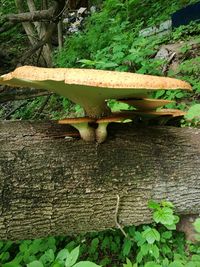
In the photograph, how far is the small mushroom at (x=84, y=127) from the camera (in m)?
1.76

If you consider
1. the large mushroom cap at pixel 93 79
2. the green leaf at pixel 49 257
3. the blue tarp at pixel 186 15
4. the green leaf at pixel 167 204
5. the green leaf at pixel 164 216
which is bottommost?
the green leaf at pixel 49 257

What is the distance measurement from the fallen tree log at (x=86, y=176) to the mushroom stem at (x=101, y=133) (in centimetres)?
4

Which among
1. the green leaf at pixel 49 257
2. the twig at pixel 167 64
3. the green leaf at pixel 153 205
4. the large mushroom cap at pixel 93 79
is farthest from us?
the twig at pixel 167 64

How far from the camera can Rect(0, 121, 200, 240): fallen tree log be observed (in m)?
1.88

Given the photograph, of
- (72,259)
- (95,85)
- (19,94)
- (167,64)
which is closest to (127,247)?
(72,259)

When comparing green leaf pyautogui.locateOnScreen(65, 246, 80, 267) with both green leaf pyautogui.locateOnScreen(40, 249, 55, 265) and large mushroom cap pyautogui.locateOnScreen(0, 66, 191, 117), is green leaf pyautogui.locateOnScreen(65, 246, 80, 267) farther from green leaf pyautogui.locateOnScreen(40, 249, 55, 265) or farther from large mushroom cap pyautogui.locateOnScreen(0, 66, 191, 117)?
large mushroom cap pyautogui.locateOnScreen(0, 66, 191, 117)

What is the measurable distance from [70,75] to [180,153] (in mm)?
1064

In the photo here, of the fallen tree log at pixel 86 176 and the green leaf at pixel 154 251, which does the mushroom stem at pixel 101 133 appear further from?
the green leaf at pixel 154 251

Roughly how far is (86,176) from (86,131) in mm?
273

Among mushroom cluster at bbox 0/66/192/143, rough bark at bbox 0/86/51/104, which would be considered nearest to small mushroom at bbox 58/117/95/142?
mushroom cluster at bbox 0/66/192/143

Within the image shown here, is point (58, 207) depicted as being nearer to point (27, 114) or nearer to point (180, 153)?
point (180, 153)

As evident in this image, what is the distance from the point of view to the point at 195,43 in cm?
511

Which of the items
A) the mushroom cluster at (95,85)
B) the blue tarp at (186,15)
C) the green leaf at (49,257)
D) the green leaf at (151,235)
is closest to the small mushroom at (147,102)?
the mushroom cluster at (95,85)

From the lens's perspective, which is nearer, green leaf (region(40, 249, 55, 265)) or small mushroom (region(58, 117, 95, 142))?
small mushroom (region(58, 117, 95, 142))
